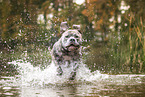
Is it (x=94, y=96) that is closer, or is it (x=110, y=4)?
(x=94, y=96)

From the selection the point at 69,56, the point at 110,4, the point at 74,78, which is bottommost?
the point at 74,78

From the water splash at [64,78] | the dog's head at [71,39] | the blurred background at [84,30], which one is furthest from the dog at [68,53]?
the blurred background at [84,30]

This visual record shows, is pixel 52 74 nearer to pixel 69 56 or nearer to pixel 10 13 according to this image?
pixel 69 56

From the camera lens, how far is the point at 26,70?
907cm

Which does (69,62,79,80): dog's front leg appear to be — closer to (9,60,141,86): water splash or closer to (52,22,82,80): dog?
(52,22,82,80): dog

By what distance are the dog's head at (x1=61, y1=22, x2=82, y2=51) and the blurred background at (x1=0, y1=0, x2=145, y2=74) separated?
1991 millimetres

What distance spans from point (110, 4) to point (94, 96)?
8283 mm

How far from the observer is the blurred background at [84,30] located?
11.0 meters

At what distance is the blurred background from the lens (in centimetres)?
1102

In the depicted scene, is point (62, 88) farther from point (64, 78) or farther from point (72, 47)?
point (72, 47)

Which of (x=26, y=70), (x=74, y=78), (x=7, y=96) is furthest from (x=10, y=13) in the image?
(x=7, y=96)

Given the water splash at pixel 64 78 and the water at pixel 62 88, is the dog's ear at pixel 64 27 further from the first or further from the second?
the water at pixel 62 88

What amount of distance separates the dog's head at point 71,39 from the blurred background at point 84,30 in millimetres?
1991

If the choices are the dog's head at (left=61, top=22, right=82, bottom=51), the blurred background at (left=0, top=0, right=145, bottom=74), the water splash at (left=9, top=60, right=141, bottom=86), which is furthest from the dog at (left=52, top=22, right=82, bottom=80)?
the blurred background at (left=0, top=0, right=145, bottom=74)
